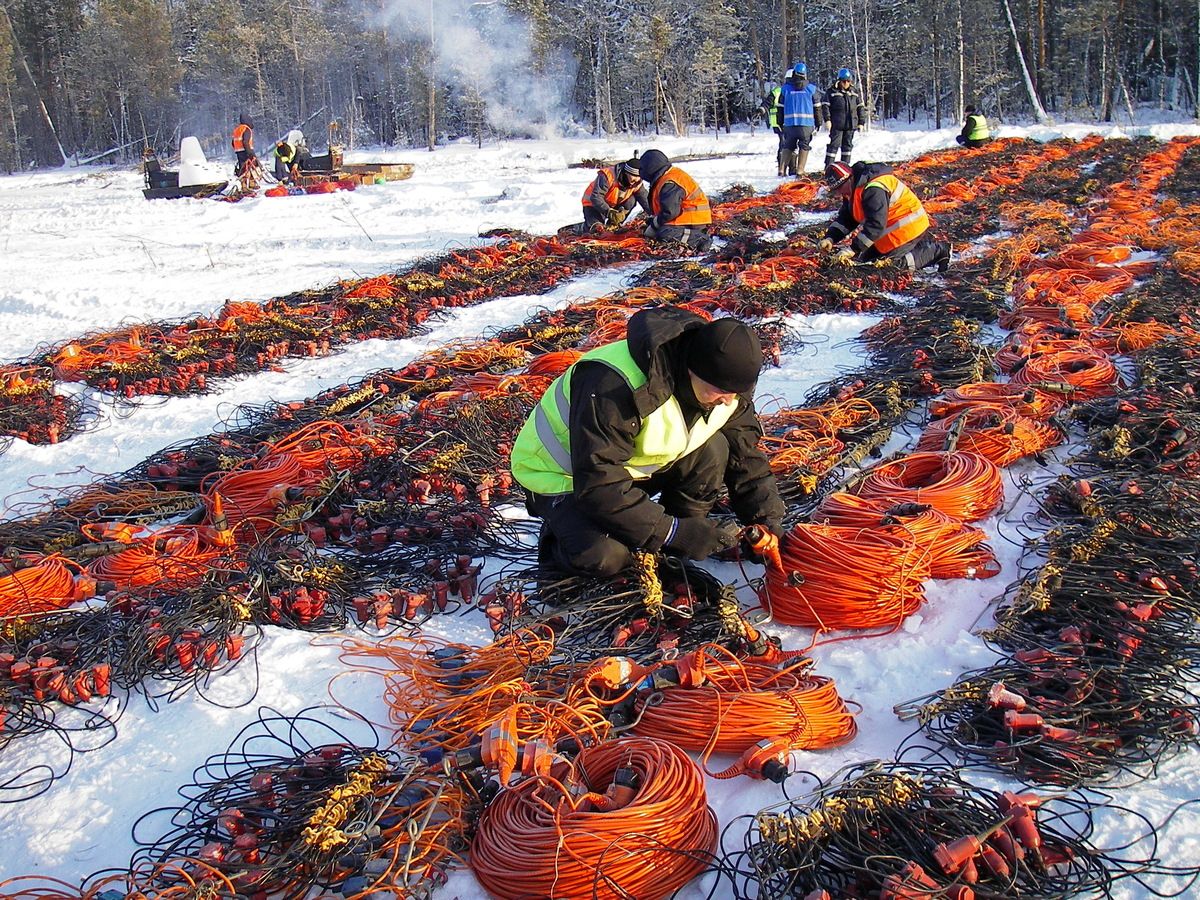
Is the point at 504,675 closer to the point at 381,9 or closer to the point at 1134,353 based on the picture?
the point at 1134,353

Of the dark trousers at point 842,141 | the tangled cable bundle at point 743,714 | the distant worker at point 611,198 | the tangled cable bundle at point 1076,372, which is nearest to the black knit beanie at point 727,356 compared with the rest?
the tangled cable bundle at point 743,714

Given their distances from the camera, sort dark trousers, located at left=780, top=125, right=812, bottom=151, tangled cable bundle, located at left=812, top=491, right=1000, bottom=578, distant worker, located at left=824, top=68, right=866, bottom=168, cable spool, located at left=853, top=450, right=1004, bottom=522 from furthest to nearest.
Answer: distant worker, located at left=824, top=68, right=866, bottom=168 < dark trousers, located at left=780, top=125, right=812, bottom=151 < cable spool, located at left=853, top=450, right=1004, bottom=522 < tangled cable bundle, located at left=812, top=491, right=1000, bottom=578

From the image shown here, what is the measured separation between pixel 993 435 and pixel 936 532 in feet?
3.91

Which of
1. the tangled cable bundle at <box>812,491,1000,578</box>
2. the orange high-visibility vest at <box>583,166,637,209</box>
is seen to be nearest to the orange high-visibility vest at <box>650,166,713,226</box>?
the orange high-visibility vest at <box>583,166,637,209</box>

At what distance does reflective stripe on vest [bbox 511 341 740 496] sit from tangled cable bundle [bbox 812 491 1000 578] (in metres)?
0.75

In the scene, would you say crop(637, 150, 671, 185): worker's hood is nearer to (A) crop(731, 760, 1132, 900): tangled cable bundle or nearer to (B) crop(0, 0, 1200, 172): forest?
(A) crop(731, 760, 1132, 900): tangled cable bundle

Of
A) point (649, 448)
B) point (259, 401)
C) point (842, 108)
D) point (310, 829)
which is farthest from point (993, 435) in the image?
point (842, 108)

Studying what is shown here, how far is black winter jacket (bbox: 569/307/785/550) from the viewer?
3.08 m

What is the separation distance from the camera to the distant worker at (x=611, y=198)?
11.6 metres

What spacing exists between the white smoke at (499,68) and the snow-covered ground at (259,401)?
33505mm

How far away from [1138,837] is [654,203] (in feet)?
30.2

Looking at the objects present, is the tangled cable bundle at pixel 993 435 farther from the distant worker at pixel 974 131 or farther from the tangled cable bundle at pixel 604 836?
the distant worker at pixel 974 131

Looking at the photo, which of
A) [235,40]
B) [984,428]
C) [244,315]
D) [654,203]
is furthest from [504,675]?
[235,40]

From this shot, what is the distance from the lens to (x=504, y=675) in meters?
3.05
